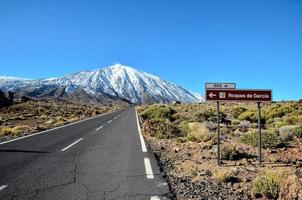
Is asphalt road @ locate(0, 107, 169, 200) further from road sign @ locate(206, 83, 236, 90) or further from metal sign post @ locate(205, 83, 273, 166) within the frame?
road sign @ locate(206, 83, 236, 90)

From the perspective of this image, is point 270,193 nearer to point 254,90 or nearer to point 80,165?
point 254,90

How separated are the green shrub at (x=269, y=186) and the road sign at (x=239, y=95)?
3076mm

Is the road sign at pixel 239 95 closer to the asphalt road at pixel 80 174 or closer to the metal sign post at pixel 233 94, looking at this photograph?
the metal sign post at pixel 233 94

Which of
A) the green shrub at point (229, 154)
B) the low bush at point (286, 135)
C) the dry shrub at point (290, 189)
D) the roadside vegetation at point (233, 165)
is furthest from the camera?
the low bush at point (286, 135)

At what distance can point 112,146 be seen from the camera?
14414 millimetres

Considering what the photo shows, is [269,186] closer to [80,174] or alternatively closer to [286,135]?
[80,174]

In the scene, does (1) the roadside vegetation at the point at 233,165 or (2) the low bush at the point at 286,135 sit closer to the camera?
(1) the roadside vegetation at the point at 233,165

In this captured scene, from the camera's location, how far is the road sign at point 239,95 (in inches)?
390

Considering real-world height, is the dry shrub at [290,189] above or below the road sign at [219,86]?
below

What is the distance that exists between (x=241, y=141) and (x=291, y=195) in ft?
27.6

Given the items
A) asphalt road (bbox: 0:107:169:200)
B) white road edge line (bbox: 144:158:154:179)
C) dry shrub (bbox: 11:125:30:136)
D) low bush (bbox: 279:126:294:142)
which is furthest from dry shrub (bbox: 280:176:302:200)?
dry shrub (bbox: 11:125:30:136)

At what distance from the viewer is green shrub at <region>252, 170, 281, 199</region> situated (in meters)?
6.84

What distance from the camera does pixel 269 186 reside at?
271 inches

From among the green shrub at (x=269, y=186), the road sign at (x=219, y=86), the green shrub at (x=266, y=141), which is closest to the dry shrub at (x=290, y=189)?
the green shrub at (x=269, y=186)
